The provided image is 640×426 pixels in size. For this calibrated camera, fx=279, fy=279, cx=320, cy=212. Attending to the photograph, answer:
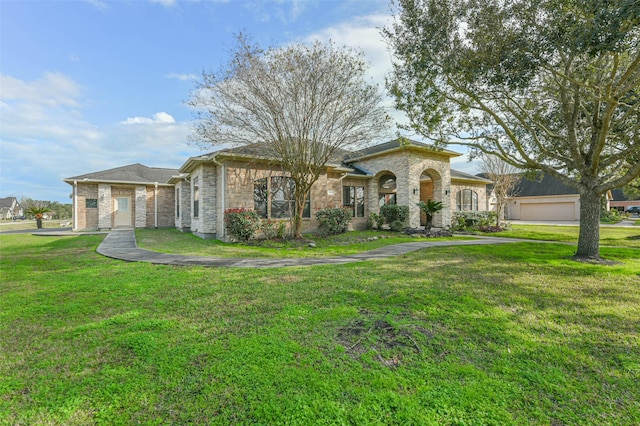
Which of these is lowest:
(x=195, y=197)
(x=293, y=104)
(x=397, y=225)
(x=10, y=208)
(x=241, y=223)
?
(x=397, y=225)

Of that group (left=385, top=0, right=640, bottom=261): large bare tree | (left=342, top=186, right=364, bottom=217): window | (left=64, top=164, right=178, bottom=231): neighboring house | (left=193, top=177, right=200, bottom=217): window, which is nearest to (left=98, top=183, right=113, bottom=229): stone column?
(left=64, top=164, right=178, bottom=231): neighboring house

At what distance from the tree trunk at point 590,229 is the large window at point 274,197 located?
415 inches

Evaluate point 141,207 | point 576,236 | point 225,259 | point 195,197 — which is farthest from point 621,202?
point 141,207

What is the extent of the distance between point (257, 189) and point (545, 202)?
111ft

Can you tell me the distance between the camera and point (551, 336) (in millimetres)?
3570

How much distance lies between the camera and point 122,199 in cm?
1914

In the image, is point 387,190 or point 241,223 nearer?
point 241,223

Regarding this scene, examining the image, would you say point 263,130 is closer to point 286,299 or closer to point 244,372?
point 286,299

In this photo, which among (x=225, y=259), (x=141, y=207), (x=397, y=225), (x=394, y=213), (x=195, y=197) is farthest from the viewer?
(x=141, y=207)

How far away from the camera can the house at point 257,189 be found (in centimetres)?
1290

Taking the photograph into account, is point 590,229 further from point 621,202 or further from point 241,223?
point 621,202

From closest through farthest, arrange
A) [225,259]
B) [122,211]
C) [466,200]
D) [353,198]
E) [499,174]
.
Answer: [225,259], [353,198], [122,211], [499,174], [466,200]

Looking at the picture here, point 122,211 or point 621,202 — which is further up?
point 621,202

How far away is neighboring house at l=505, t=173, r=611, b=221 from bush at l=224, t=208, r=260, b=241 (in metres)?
27.4
